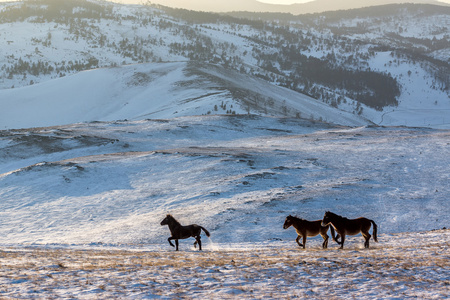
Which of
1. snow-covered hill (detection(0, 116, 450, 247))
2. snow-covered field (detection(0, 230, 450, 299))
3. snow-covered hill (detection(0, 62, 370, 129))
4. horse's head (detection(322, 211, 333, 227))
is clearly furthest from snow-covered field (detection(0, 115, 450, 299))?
snow-covered hill (detection(0, 62, 370, 129))

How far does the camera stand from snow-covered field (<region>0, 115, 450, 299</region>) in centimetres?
1087

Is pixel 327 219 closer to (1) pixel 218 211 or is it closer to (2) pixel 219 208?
(1) pixel 218 211

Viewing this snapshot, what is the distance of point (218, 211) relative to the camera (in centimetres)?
2788

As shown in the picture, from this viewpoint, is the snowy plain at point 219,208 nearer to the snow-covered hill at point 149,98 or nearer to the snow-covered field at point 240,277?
the snow-covered field at point 240,277

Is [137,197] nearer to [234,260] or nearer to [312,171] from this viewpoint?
[312,171]

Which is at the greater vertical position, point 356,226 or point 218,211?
point 356,226

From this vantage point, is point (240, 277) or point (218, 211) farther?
point (218, 211)

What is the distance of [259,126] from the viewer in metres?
→ 77.6

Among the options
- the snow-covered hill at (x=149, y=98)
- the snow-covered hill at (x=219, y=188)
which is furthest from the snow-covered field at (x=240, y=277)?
the snow-covered hill at (x=149, y=98)

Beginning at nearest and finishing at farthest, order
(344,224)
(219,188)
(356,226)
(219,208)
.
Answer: (344,224), (356,226), (219,208), (219,188)

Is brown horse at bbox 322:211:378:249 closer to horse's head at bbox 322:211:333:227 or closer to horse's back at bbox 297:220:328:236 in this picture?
horse's head at bbox 322:211:333:227

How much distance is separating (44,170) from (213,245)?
2631 centimetres

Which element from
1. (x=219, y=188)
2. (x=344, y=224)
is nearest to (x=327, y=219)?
(x=344, y=224)

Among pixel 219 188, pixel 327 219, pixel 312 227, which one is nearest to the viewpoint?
pixel 327 219
